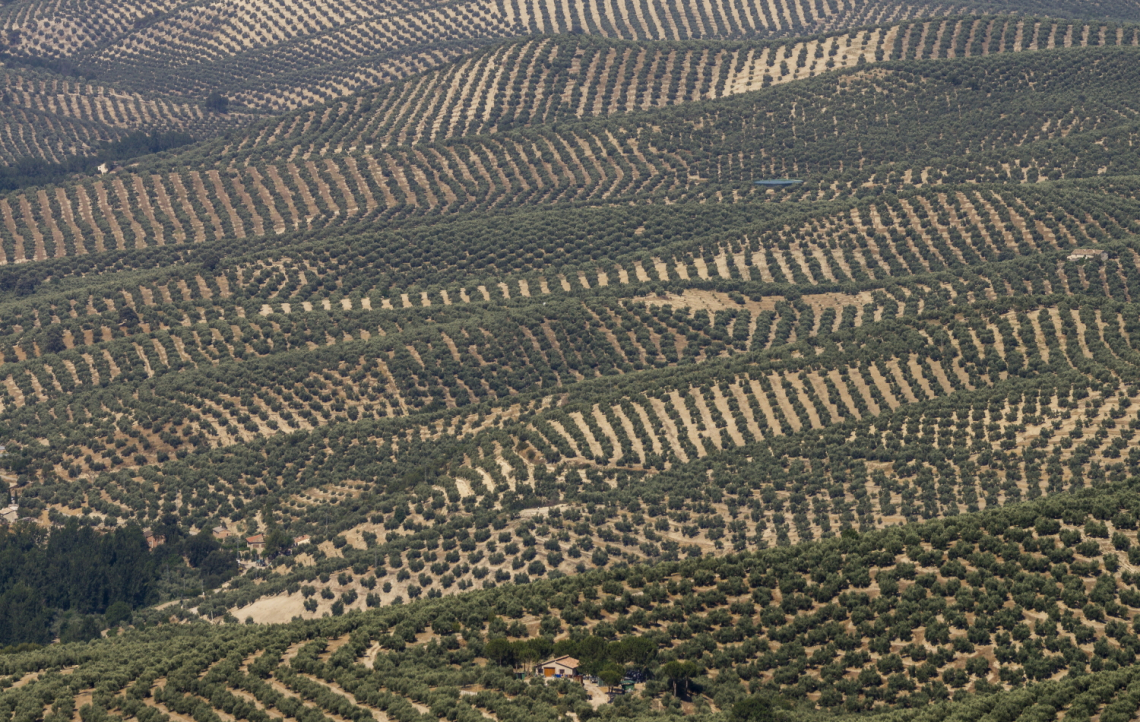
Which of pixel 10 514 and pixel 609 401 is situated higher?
pixel 609 401

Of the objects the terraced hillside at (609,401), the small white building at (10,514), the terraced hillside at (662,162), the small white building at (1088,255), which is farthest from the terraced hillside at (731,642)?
the terraced hillside at (662,162)

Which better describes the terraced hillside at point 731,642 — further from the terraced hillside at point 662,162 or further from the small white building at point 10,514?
the terraced hillside at point 662,162

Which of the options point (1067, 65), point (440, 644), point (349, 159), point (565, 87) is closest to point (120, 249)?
point (349, 159)

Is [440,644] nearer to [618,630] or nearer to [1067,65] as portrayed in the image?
[618,630]

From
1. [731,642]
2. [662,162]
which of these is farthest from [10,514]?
[662,162]

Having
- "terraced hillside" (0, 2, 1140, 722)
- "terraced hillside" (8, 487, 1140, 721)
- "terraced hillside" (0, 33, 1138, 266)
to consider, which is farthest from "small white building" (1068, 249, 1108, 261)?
"terraced hillside" (8, 487, 1140, 721)

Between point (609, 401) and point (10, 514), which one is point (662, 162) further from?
point (10, 514)

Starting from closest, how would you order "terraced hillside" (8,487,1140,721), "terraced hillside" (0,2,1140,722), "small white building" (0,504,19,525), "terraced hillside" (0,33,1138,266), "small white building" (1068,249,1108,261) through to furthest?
1. "terraced hillside" (8,487,1140,721)
2. "terraced hillside" (0,2,1140,722)
3. "small white building" (0,504,19,525)
4. "small white building" (1068,249,1108,261)
5. "terraced hillside" (0,33,1138,266)

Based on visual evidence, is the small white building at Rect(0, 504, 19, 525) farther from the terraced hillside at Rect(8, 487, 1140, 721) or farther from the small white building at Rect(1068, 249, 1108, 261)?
the small white building at Rect(1068, 249, 1108, 261)
